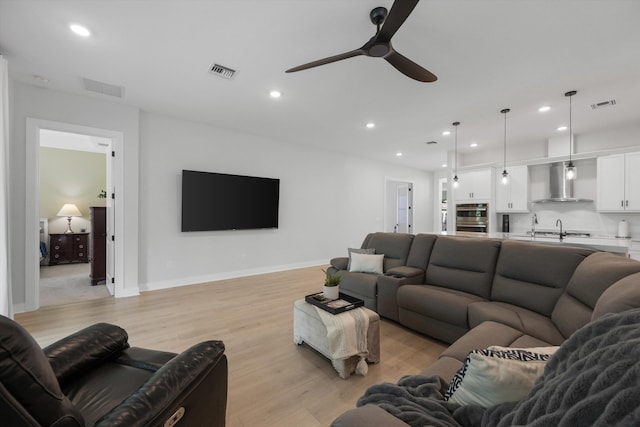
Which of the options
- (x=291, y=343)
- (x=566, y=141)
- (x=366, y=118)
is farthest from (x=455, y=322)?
(x=566, y=141)

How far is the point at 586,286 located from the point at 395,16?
2132 mm

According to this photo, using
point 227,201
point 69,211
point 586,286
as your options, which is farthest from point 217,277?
point 586,286

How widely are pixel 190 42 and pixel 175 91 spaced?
1199 millimetres

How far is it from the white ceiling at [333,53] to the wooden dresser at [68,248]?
4.48 meters

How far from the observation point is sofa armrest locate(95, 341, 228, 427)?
89 centimetres

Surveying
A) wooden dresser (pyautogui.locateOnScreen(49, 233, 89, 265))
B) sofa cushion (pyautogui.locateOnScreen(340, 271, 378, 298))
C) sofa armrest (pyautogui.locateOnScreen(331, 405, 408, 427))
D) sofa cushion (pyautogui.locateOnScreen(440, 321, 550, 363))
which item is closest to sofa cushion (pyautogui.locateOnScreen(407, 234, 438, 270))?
sofa cushion (pyautogui.locateOnScreen(340, 271, 378, 298))

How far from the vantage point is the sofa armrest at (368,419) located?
33.9 inches

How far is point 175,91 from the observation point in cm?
344

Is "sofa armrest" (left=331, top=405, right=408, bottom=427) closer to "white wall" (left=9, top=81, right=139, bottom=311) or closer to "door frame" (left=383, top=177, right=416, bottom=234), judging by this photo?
"white wall" (left=9, top=81, right=139, bottom=311)

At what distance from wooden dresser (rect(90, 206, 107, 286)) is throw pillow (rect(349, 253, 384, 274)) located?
425 cm

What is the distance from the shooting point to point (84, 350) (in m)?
1.34

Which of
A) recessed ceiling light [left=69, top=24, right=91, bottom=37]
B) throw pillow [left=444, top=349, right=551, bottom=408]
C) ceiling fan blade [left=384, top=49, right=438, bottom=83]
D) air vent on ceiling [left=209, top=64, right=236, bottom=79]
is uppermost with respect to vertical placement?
air vent on ceiling [left=209, top=64, right=236, bottom=79]

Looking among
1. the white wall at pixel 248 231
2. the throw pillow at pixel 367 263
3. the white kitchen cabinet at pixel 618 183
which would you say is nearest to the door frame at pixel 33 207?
the white wall at pixel 248 231

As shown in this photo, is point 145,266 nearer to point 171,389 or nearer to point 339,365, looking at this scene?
point 339,365
